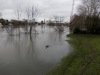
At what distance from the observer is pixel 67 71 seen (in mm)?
5172

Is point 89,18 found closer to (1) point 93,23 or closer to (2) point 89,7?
(1) point 93,23

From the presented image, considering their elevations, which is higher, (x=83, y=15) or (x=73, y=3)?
(x=73, y=3)

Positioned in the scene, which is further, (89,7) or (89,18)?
(89,7)

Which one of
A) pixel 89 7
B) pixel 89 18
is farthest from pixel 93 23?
pixel 89 7

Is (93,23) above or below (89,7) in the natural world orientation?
below

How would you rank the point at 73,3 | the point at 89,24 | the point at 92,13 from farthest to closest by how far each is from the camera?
the point at 73,3 < the point at 92,13 < the point at 89,24

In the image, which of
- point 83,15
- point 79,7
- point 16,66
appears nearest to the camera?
point 16,66

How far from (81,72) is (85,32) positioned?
65.1ft

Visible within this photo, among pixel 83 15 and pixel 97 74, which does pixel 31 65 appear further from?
pixel 83 15

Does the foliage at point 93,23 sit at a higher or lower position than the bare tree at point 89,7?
lower

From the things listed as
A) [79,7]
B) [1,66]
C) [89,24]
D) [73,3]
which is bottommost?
[1,66]

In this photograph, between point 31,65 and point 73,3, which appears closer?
point 31,65

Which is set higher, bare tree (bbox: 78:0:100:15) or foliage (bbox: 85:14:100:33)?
bare tree (bbox: 78:0:100:15)

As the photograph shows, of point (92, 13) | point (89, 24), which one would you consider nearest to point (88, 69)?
point (89, 24)
